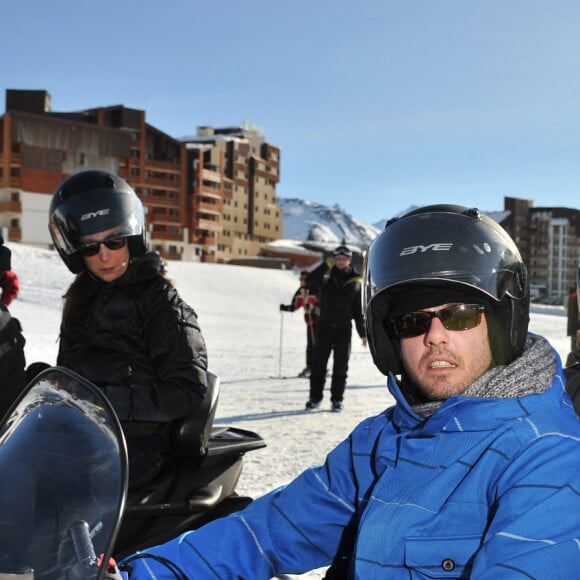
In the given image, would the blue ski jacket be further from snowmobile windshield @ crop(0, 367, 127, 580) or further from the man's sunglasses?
snowmobile windshield @ crop(0, 367, 127, 580)

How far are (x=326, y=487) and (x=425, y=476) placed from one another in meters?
0.39

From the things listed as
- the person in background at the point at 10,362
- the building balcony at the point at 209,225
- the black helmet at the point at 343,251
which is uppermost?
the building balcony at the point at 209,225

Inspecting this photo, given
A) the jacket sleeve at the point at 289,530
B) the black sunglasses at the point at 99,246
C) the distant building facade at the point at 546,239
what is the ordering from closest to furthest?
1. the jacket sleeve at the point at 289,530
2. the black sunglasses at the point at 99,246
3. the distant building facade at the point at 546,239

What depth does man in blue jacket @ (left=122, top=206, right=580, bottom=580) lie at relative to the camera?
1.33m

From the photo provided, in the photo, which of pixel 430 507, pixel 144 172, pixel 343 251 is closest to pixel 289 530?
pixel 430 507

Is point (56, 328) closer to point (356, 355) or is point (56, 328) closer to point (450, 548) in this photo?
point (356, 355)

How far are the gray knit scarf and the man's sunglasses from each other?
0.69 ft

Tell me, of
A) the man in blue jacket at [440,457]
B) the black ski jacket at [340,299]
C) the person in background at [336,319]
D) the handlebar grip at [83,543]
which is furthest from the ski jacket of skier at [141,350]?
the black ski jacket at [340,299]

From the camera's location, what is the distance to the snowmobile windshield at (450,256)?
6.04 feet

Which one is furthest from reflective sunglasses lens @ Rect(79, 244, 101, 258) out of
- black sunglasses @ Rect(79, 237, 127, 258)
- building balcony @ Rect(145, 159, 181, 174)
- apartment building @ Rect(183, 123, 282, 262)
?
apartment building @ Rect(183, 123, 282, 262)

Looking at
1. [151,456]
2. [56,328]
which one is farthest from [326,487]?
[56,328]

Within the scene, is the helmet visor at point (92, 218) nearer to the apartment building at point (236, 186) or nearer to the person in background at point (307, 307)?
the person in background at point (307, 307)

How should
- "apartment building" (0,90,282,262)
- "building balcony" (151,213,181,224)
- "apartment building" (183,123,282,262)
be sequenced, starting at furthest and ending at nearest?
"apartment building" (183,123,282,262) < "building balcony" (151,213,181,224) < "apartment building" (0,90,282,262)

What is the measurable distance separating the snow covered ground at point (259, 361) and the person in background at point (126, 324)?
1.24m
